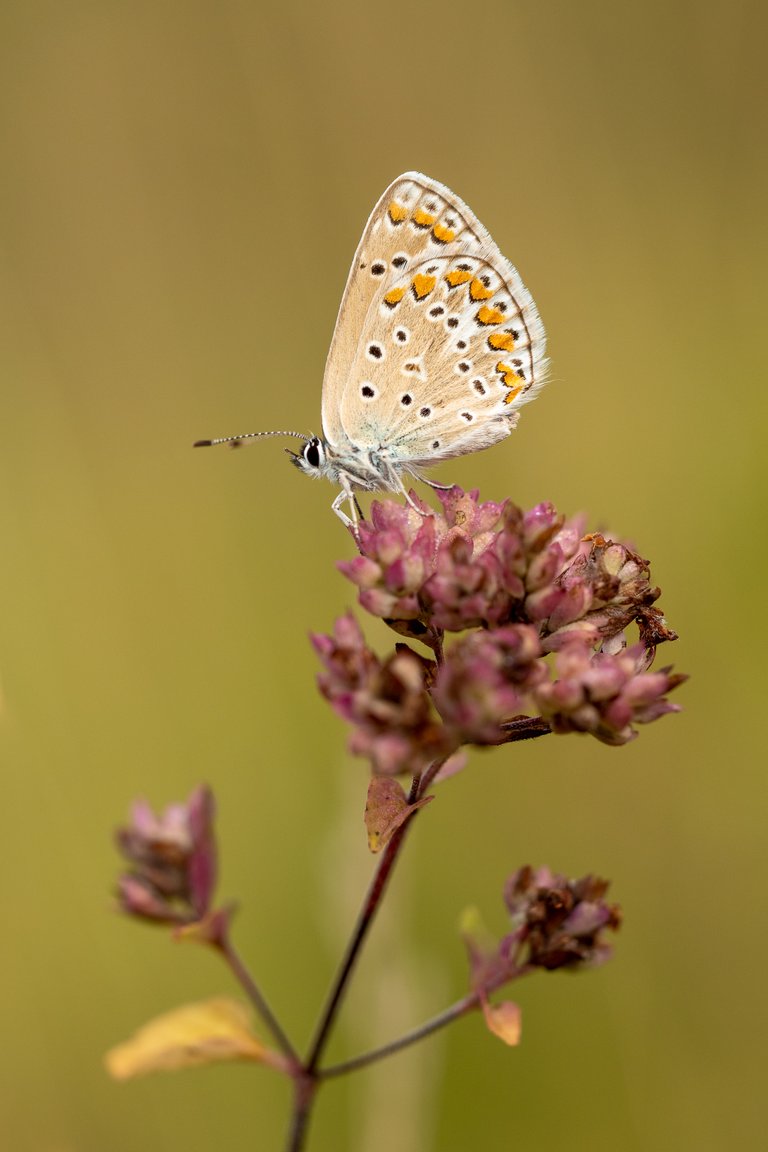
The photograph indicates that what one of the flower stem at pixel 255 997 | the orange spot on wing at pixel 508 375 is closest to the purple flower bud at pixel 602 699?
the flower stem at pixel 255 997

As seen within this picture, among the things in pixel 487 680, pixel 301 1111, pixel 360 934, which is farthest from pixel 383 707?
pixel 301 1111

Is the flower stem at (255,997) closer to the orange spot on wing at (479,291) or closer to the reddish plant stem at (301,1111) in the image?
the reddish plant stem at (301,1111)

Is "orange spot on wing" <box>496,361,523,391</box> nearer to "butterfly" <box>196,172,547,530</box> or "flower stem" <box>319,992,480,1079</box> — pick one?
"butterfly" <box>196,172,547,530</box>

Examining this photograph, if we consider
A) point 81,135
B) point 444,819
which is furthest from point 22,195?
point 444,819

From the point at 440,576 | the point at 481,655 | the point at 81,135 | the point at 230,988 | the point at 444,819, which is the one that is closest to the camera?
the point at 481,655

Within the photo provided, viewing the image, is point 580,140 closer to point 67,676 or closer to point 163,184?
point 163,184
